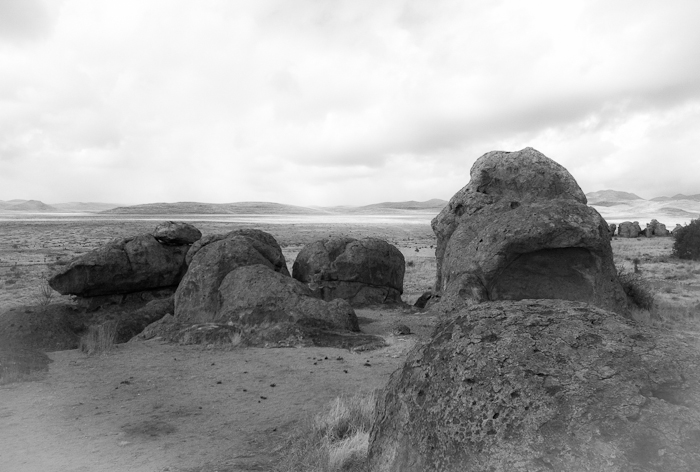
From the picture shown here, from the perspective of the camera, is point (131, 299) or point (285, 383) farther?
point (131, 299)

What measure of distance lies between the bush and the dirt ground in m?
22.9

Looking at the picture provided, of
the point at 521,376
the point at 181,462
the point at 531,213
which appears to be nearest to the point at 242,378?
the point at 181,462

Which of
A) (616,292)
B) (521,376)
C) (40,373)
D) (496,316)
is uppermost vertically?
(496,316)

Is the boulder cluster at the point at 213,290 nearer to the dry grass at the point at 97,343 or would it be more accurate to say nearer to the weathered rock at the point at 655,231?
the dry grass at the point at 97,343

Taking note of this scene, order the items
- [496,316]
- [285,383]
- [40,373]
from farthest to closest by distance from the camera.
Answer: [40,373] → [285,383] → [496,316]

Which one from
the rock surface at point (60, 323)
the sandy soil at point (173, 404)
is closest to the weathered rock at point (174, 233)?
the rock surface at point (60, 323)

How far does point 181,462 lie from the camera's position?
601 centimetres

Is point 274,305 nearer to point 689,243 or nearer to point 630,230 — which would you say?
point 689,243

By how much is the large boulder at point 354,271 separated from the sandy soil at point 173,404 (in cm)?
508

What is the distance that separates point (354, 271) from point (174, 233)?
5.90m

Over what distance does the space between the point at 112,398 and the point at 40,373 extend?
2402mm

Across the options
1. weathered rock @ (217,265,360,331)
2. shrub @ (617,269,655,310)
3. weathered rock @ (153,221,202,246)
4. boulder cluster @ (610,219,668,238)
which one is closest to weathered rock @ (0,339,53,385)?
weathered rock @ (217,265,360,331)

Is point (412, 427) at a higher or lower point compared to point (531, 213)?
lower

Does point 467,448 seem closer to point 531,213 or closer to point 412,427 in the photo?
point 412,427
